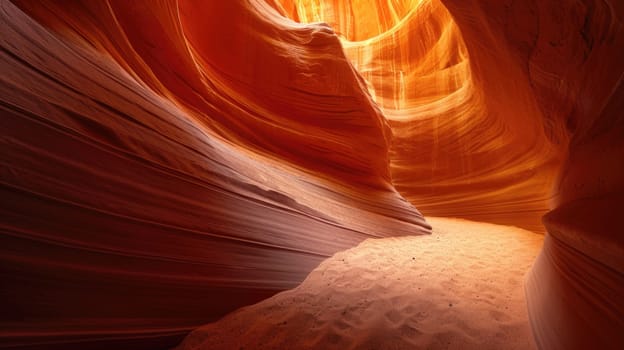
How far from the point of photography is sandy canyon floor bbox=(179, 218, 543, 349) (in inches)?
61.3

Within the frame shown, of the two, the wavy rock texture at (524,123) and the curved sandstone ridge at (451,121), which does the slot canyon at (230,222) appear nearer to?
the wavy rock texture at (524,123)

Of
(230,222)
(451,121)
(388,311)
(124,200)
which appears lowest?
(388,311)

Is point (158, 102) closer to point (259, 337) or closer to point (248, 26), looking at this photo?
point (259, 337)

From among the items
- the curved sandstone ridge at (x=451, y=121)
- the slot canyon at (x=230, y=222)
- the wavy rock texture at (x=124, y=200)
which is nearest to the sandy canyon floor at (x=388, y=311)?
the slot canyon at (x=230, y=222)

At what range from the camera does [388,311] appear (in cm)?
184

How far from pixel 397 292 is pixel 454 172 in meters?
7.43

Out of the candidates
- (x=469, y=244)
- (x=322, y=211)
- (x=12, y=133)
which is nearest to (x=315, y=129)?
(x=322, y=211)

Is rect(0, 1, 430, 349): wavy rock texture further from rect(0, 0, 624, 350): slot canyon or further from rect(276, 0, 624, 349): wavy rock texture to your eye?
rect(276, 0, 624, 349): wavy rock texture

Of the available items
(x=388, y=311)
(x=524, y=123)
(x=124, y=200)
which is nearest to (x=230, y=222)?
(x=124, y=200)

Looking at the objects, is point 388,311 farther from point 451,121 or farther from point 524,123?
point 451,121

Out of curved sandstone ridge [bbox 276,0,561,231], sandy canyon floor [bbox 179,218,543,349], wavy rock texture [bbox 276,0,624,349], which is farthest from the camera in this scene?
curved sandstone ridge [bbox 276,0,561,231]

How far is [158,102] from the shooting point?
2.23 meters

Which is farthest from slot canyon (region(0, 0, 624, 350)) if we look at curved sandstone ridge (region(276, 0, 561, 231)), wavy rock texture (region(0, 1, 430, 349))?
curved sandstone ridge (region(276, 0, 561, 231))

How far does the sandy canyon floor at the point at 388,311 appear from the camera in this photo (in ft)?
5.11
